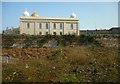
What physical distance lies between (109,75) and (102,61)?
1899mm

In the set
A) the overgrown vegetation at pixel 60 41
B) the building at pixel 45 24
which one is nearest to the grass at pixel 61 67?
the overgrown vegetation at pixel 60 41

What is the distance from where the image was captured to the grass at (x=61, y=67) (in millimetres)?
9266

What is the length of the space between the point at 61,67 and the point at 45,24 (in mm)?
25467

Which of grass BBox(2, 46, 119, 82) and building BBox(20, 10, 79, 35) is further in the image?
building BBox(20, 10, 79, 35)

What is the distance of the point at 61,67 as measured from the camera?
10.5 metres

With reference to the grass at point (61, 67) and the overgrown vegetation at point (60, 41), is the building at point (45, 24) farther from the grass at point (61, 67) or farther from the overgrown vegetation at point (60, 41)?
the grass at point (61, 67)

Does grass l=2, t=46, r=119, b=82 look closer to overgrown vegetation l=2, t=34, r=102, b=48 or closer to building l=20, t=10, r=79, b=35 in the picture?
overgrown vegetation l=2, t=34, r=102, b=48

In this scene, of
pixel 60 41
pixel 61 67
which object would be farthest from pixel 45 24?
pixel 61 67

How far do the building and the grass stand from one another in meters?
21.9

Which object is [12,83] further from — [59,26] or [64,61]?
[59,26]

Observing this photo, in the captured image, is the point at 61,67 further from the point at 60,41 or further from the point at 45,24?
the point at 45,24

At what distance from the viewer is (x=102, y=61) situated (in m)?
11.5

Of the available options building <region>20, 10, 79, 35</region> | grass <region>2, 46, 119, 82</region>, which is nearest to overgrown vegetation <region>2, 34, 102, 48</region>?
grass <region>2, 46, 119, 82</region>

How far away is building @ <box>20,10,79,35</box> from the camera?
116 feet
